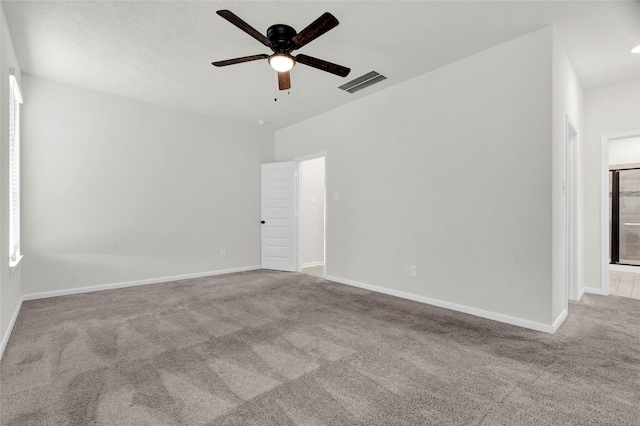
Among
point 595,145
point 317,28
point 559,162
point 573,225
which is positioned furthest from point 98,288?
point 595,145

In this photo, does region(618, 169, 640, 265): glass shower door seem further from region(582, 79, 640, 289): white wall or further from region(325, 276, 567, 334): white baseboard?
region(325, 276, 567, 334): white baseboard

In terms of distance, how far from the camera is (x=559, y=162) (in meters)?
3.02

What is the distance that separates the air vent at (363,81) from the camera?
386 cm

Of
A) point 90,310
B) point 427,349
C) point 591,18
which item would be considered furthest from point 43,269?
point 591,18

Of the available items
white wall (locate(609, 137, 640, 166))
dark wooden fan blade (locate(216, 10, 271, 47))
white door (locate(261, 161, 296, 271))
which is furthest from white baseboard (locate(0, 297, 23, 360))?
white wall (locate(609, 137, 640, 166))

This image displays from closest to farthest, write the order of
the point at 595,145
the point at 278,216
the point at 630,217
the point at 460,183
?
the point at 460,183
the point at 595,145
the point at 278,216
the point at 630,217

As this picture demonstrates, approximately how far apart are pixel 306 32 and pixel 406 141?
6.93ft

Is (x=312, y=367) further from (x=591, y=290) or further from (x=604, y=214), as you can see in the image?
(x=604, y=214)

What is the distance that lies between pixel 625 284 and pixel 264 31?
20.6 ft

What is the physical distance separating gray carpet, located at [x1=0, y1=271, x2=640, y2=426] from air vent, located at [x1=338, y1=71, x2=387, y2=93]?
2.87 m

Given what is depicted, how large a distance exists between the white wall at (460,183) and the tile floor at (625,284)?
250 cm

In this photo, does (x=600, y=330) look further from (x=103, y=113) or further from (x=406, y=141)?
(x=103, y=113)

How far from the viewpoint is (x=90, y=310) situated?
3.51 metres

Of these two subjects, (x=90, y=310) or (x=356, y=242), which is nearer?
(x=90, y=310)
